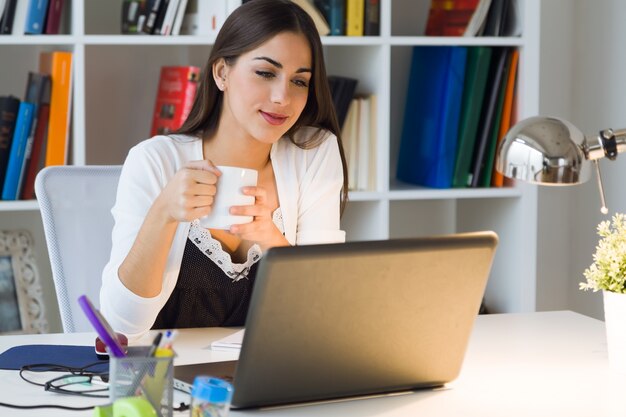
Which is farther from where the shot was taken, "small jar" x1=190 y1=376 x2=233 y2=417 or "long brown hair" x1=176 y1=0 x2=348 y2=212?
"long brown hair" x1=176 y1=0 x2=348 y2=212

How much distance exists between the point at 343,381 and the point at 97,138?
1.87m

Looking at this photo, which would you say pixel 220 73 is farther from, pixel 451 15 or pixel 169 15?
pixel 451 15

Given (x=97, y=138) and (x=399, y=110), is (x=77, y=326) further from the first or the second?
(x=399, y=110)

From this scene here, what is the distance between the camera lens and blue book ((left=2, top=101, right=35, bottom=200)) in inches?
102

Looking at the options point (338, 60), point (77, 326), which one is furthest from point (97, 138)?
point (77, 326)

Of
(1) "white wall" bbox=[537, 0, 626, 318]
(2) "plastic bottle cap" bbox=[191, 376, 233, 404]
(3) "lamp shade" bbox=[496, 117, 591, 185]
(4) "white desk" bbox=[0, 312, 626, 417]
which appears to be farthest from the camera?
(1) "white wall" bbox=[537, 0, 626, 318]

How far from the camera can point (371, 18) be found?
2.76m

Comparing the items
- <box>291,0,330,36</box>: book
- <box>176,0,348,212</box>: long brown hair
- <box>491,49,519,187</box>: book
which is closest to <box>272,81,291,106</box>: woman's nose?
<box>176,0,348,212</box>: long brown hair

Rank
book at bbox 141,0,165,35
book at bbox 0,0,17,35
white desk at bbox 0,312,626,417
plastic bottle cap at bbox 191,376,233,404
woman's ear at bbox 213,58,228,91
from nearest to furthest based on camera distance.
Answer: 1. plastic bottle cap at bbox 191,376,233,404
2. white desk at bbox 0,312,626,417
3. woman's ear at bbox 213,58,228,91
4. book at bbox 0,0,17,35
5. book at bbox 141,0,165,35

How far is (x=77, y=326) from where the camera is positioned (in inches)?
75.5

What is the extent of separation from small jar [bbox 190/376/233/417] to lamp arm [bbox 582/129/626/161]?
2.10 feet

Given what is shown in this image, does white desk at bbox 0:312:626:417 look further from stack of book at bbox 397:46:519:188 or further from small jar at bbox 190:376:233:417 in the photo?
stack of book at bbox 397:46:519:188

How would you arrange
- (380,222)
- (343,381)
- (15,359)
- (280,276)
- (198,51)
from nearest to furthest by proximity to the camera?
(280,276) → (343,381) → (15,359) → (380,222) → (198,51)

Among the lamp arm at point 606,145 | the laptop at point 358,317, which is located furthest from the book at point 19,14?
the lamp arm at point 606,145
